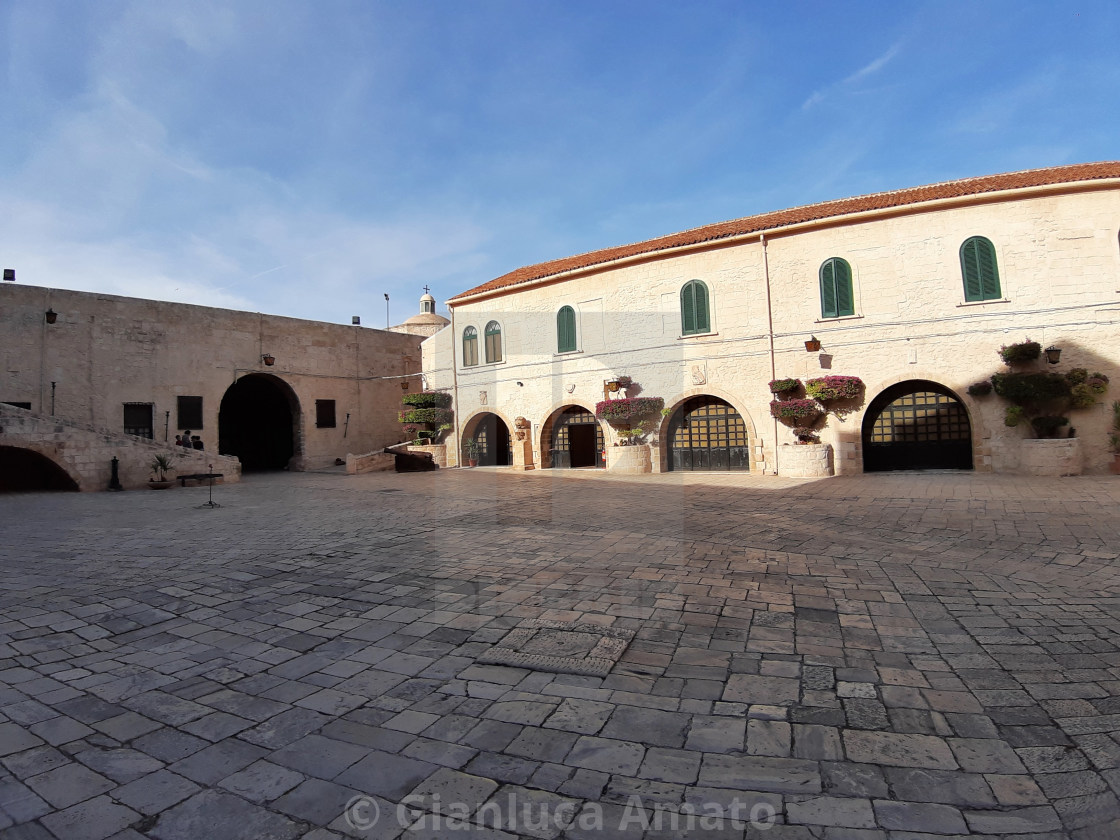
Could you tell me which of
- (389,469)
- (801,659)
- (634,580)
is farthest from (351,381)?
(801,659)

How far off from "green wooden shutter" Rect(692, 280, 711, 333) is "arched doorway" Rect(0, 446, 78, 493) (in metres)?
17.7

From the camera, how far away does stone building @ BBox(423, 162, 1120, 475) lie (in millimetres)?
12117

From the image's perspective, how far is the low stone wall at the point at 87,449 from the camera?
1277cm

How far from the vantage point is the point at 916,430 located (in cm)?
1385

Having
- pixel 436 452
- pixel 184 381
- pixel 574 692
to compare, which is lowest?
pixel 574 692

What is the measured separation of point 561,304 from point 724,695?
16283mm

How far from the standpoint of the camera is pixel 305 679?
123 inches

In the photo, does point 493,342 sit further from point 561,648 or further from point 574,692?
point 574,692

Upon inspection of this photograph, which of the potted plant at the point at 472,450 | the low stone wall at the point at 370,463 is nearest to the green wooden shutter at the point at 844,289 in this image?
the potted plant at the point at 472,450

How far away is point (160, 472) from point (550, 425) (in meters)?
11.2

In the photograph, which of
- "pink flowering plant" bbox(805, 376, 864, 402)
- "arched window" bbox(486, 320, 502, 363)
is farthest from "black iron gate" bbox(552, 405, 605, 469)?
"pink flowering plant" bbox(805, 376, 864, 402)

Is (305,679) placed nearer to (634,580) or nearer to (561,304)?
(634,580)

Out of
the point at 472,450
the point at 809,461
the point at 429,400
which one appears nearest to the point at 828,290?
the point at 809,461

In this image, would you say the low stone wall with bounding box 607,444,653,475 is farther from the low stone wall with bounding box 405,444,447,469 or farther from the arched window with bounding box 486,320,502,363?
the low stone wall with bounding box 405,444,447,469
